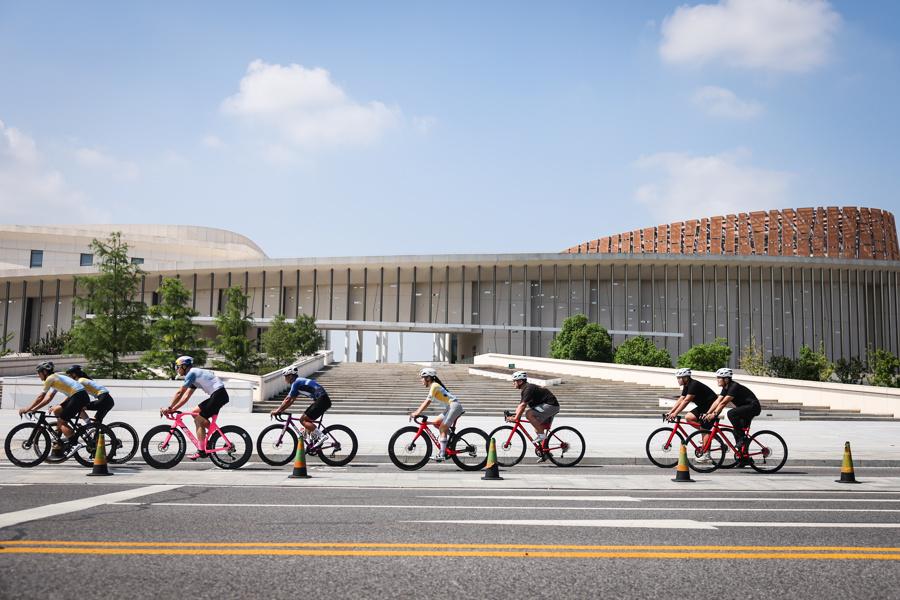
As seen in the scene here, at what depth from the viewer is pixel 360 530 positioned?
7.05m

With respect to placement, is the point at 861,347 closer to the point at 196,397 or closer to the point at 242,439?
the point at 196,397

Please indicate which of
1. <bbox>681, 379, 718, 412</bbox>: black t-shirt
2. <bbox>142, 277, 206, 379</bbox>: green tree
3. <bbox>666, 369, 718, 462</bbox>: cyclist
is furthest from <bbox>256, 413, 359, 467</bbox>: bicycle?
<bbox>142, 277, 206, 379</bbox>: green tree

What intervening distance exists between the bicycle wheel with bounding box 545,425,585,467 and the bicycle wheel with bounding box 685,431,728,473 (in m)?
1.93

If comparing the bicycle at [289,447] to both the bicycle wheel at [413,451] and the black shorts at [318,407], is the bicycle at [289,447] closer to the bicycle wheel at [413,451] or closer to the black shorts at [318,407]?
the black shorts at [318,407]

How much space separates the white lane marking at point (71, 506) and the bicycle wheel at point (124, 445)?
304cm

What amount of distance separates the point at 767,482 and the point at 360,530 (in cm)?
730

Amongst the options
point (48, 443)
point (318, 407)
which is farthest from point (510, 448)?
point (48, 443)

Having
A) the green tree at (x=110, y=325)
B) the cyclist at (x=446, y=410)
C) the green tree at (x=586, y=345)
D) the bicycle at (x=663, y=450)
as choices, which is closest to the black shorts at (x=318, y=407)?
the cyclist at (x=446, y=410)

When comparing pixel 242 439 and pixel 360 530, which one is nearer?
pixel 360 530

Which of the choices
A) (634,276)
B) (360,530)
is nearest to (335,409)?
(360,530)

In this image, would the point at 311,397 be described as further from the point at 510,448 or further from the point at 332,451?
the point at 510,448

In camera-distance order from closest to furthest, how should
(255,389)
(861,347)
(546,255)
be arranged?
(255,389) < (546,255) < (861,347)

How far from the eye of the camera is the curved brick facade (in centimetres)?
7288

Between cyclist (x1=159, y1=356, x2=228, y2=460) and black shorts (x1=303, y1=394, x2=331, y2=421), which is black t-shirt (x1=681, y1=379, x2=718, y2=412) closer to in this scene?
black shorts (x1=303, y1=394, x2=331, y2=421)
